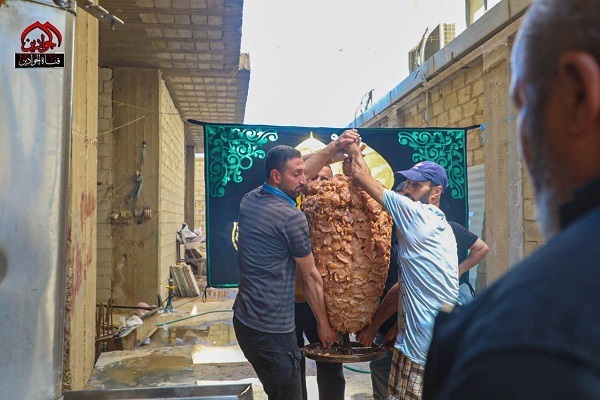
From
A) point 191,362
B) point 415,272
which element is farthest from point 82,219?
point 415,272

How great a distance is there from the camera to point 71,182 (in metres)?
3.42

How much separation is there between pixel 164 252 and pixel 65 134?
551 cm

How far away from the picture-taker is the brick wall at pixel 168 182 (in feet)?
24.4

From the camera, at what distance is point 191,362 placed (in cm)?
424

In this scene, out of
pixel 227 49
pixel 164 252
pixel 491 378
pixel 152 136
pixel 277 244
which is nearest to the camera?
pixel 491 378

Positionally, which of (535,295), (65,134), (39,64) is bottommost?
(535,295)

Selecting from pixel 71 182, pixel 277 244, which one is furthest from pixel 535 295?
pixel 71 182

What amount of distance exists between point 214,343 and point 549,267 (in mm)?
5905

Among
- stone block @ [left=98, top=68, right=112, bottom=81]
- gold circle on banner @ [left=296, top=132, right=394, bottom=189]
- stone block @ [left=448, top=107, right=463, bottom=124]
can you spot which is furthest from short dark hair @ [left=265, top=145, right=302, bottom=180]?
stone block @ [left=98, top=68, right=112, bottom=81]

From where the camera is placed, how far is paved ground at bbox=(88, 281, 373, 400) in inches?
Answer: 148

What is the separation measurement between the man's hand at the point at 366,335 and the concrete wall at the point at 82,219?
2.07 m

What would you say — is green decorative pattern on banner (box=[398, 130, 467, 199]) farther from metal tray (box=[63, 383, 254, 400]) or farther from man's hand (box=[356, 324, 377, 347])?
metal tray (box=[63, 383, 254, 400])

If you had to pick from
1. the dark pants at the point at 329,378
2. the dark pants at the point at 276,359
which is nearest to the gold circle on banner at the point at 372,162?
the dark pants at the point at 329,378

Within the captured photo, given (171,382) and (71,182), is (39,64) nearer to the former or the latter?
(71,182)
